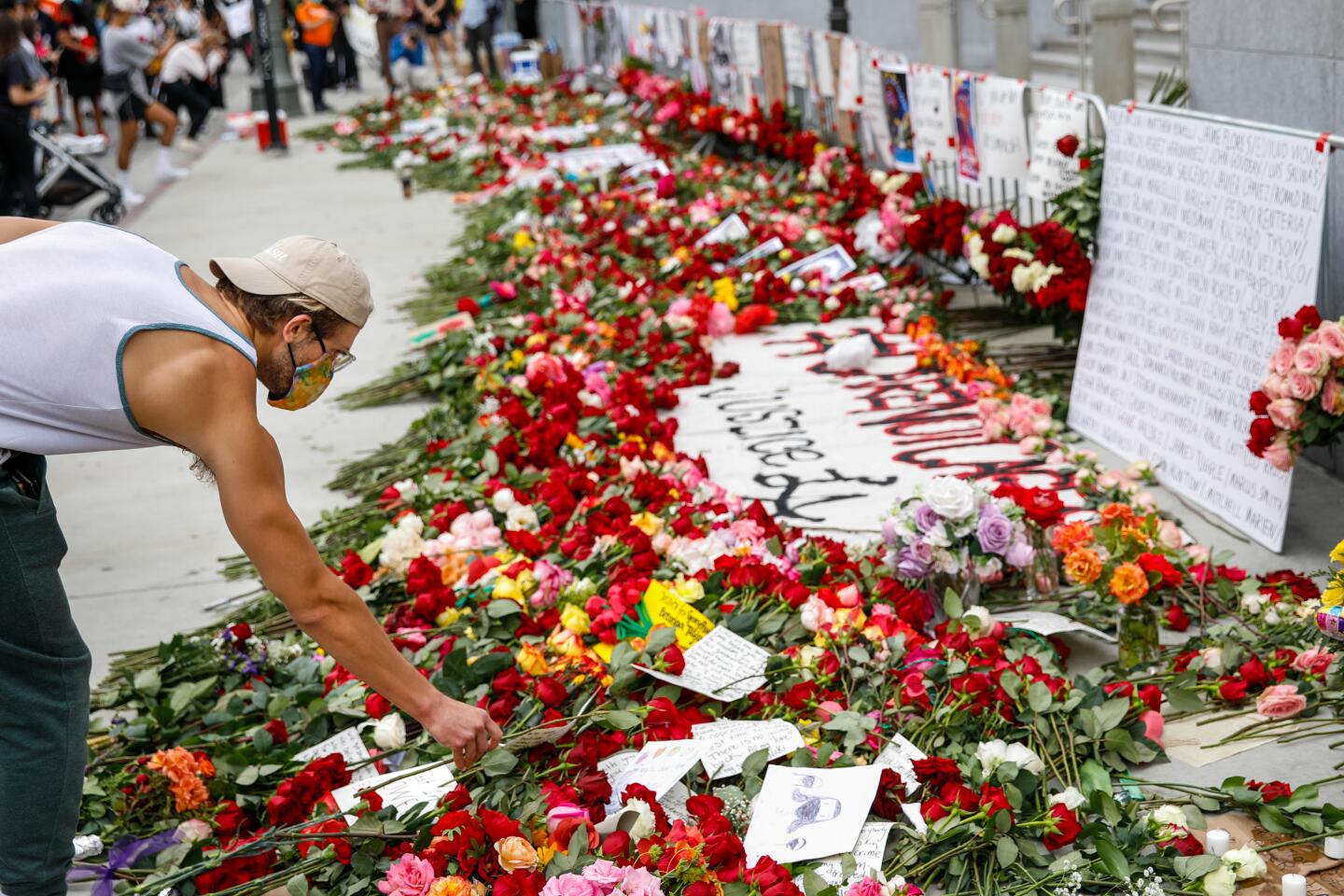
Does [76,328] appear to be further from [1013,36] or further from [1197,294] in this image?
[1013,36]

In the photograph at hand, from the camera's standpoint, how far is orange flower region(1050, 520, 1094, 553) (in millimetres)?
3404

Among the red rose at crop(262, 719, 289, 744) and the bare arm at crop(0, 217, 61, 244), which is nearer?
the bare arm at crop(0, 217, 61, 244)

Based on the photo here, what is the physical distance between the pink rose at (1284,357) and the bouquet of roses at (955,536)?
2.70 ft

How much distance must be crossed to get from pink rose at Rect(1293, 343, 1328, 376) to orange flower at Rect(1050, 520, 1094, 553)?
71 centimetres

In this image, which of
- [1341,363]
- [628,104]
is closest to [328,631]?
[1341,363]

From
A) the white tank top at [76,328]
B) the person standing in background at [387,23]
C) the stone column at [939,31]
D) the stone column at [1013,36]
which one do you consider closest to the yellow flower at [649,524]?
the white tank top at [76,328]

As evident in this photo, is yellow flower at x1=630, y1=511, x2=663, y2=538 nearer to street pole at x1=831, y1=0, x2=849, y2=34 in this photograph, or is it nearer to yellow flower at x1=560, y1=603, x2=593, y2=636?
yellow flower at x1=560, y1=603, x2=593, y2=636

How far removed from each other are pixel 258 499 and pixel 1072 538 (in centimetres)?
201

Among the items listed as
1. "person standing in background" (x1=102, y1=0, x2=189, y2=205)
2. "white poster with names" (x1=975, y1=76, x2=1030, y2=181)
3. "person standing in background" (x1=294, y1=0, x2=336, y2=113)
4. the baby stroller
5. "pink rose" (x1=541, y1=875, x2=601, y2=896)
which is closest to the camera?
"pink rose" (x1=541, y1=875, x2=601, y2=896)

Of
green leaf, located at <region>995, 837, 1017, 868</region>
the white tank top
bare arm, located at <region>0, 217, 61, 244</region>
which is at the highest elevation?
bare arm, located at <region>0, 217, 61, 244</region>

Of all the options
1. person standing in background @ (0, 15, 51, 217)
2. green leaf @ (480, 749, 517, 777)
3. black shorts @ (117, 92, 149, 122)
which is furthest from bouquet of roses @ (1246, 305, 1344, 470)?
black shorts @ (117, 92, 149, 122)

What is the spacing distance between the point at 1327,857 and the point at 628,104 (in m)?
13.3

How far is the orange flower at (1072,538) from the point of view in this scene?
340cm

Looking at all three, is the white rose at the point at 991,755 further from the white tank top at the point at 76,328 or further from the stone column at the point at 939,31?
the stone column at the point at 939,31
